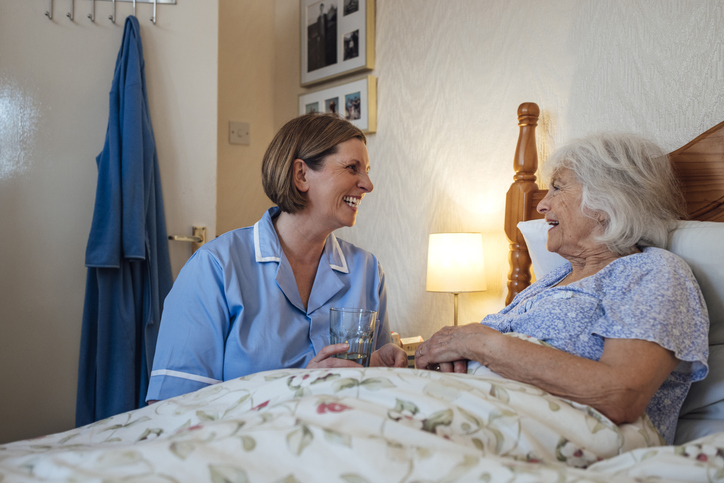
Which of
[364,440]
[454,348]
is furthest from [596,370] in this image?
[364,440]

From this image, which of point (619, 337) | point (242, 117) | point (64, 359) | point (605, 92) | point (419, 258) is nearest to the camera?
point (619, 337)

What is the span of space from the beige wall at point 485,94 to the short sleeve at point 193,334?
125cm

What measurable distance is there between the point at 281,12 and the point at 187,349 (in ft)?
8.06

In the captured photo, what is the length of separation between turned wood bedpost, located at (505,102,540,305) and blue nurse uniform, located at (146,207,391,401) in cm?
→ 78

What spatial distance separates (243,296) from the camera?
50.8 inches

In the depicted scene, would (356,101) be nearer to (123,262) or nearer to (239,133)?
(239,133)

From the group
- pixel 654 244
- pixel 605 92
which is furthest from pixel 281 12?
pixel 654 244

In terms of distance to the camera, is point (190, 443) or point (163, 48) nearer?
point (190, 443)

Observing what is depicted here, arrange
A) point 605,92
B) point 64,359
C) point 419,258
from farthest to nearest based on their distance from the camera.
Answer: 1. point 419,258
2. point 64,359
3. point 605,92

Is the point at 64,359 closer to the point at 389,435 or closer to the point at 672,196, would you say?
the point at 389,435

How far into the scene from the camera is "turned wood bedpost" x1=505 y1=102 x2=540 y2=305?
190 centimetres

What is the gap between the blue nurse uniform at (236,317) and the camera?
1.22m

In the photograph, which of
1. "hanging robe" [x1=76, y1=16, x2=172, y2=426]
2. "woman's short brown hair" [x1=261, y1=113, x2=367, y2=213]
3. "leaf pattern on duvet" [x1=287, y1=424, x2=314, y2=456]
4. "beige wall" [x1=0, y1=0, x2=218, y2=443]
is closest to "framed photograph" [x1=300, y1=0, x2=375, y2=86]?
"beige wall" [x1=0, y1=0, x2=218, y2=443]

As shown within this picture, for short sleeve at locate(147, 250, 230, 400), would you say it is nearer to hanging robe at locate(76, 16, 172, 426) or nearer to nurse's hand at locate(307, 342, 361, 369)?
nurse's hand at locate(307, 342, 361, 369)
